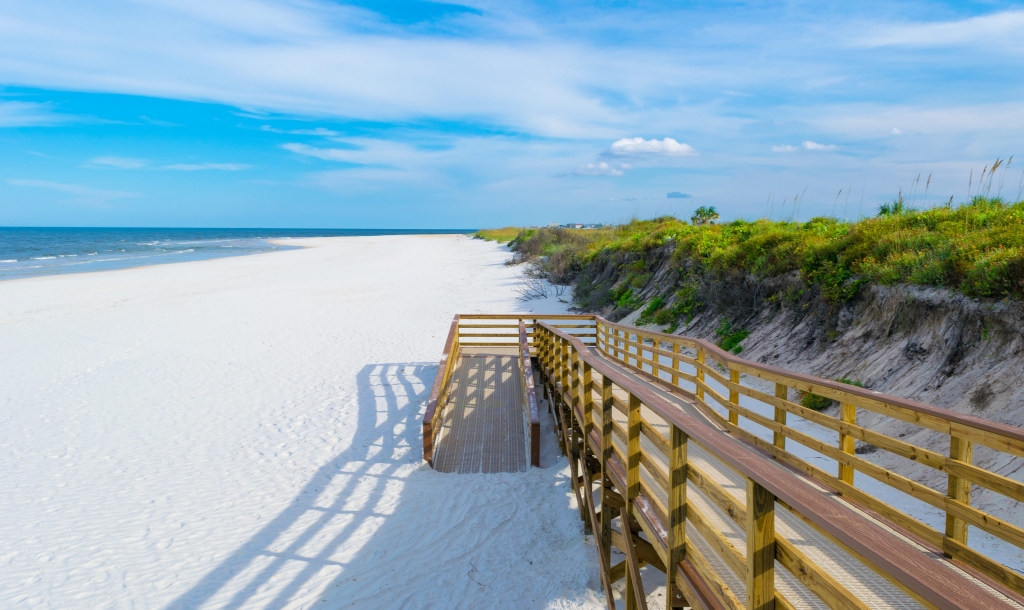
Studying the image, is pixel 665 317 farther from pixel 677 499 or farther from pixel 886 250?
pixel 677 499

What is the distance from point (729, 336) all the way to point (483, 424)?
585 cm

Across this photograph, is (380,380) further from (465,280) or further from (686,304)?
(465,280)

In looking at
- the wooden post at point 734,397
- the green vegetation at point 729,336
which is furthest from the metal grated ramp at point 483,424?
the green vegetation at point 729,336

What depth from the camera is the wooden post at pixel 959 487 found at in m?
3.35

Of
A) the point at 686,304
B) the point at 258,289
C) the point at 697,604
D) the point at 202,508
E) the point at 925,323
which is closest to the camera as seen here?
the point at 697,604

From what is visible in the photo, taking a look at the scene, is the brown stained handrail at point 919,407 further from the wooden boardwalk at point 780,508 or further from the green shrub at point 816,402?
the green shrub at point 816,402

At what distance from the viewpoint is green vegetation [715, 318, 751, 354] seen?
463 inches

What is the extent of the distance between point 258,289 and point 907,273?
25219 mm

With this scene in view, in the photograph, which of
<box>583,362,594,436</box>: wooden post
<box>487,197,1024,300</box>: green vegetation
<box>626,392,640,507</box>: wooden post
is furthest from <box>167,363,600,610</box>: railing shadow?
<box>487,197,1024,300</box>: green vegetation

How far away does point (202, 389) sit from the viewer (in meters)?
11.8

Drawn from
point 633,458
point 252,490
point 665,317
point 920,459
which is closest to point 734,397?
point 633,458

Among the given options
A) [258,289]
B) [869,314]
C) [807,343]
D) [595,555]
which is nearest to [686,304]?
[807,343]

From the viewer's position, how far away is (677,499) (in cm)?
327

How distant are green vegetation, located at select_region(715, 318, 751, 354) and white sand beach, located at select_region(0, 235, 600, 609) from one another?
5.59m
